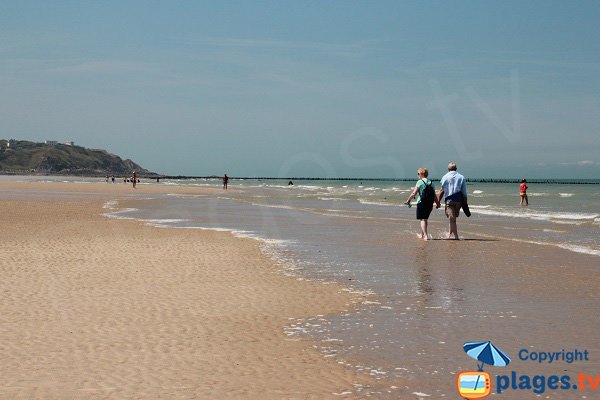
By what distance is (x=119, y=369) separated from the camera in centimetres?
618

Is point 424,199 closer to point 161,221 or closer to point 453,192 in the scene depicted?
point 453,192

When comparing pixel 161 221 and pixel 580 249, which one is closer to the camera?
pixel 580 249

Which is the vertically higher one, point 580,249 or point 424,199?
point 424,199

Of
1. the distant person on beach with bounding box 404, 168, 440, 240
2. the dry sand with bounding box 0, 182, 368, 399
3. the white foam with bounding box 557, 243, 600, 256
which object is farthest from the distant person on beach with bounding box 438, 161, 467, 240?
the dry sand with bounding box 0, 182, 368, 399

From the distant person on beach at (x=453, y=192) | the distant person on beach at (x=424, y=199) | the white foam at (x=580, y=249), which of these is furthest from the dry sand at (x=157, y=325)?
the white foam at (x=580, y=249)

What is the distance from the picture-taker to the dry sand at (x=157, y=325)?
5773mm


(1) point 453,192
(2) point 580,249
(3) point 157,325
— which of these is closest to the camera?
(3) point 157,325

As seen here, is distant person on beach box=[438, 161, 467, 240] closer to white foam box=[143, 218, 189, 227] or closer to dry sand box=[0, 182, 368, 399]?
dry sand box=[0, 182, 368, 399]

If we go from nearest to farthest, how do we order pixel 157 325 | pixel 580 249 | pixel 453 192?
pixel 157 325, pixel 580 249, pixel 453 192

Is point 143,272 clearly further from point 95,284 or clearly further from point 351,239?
point 351,239

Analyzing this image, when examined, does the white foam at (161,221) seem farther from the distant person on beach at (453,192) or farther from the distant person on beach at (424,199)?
the distant person on beach at (453,192)

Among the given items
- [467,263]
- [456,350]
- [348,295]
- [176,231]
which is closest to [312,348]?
[456,350]

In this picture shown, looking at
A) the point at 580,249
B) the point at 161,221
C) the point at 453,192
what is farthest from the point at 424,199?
the point at 161,221

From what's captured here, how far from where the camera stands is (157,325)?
8.02 meters
